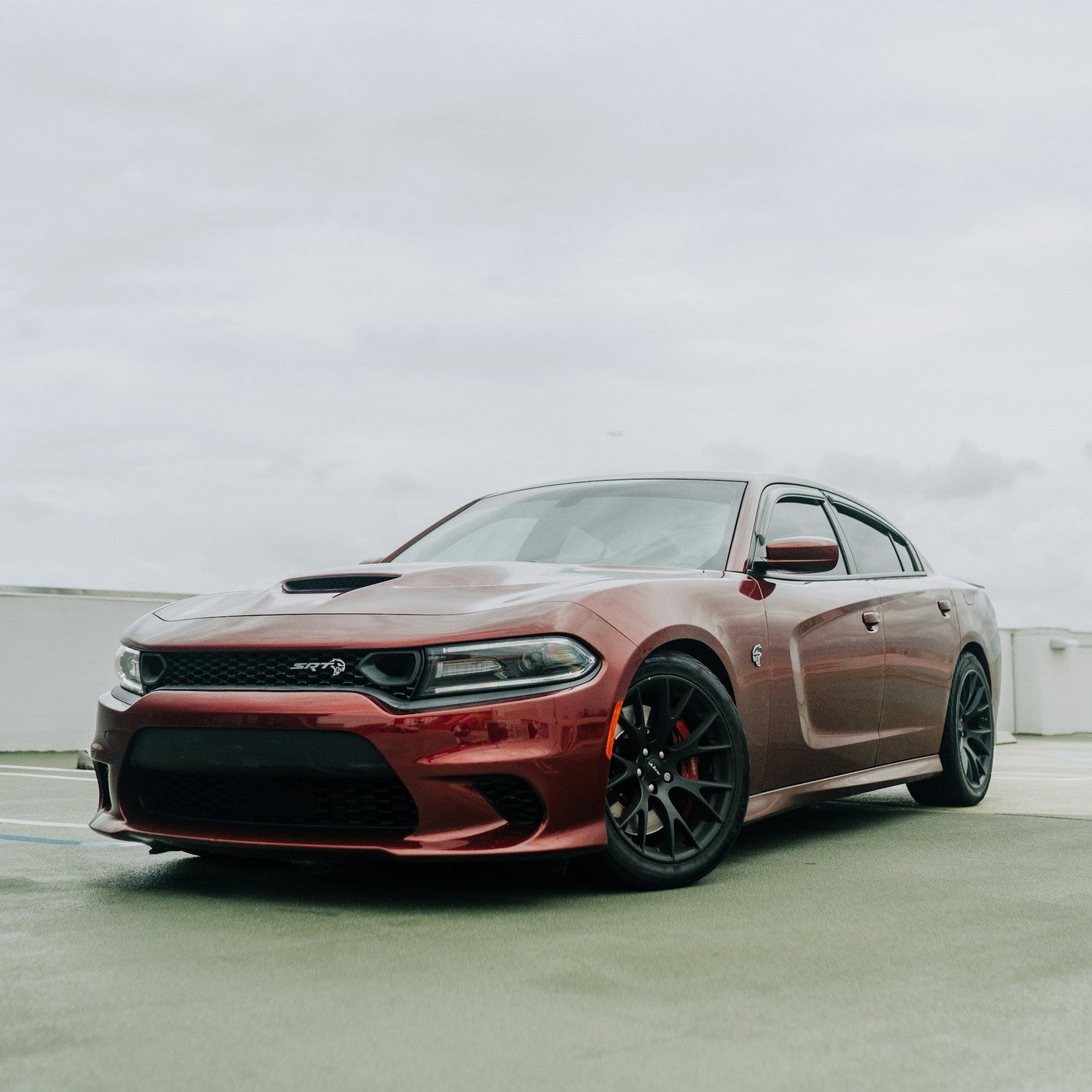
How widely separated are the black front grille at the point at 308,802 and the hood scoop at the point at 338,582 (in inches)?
26.5

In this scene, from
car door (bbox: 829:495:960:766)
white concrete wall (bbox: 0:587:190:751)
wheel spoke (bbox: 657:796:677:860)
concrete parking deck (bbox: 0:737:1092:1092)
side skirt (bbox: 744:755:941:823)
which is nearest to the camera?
concrete parking deck (bbox: 0:737:1092:1092)

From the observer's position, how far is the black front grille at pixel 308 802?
3809 mm

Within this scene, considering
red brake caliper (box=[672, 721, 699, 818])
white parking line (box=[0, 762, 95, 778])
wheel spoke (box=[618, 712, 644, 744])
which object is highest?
wheel spoke (box=[618, 712, 644, 744])

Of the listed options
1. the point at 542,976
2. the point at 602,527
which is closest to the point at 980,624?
the point at 602,527

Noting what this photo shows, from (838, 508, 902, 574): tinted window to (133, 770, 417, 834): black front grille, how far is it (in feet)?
9.14

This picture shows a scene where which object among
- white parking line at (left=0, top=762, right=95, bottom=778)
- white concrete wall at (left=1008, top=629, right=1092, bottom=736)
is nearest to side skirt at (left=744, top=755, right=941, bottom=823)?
white parking line at (left=0, top=762, right=95, bottom=778)

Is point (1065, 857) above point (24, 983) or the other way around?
the other way around

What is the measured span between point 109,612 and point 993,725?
911cm

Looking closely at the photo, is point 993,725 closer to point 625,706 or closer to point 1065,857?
point 1065,857

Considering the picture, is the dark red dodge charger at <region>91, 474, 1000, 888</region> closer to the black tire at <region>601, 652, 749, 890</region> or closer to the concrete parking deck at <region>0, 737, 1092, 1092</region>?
the black tire at <region>601, 652, 749, 890</region>

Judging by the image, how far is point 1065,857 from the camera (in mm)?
4895

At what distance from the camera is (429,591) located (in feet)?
13.6

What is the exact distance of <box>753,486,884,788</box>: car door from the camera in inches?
192

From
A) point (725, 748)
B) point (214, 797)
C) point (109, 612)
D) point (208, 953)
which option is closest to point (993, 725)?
point (725, 748)
